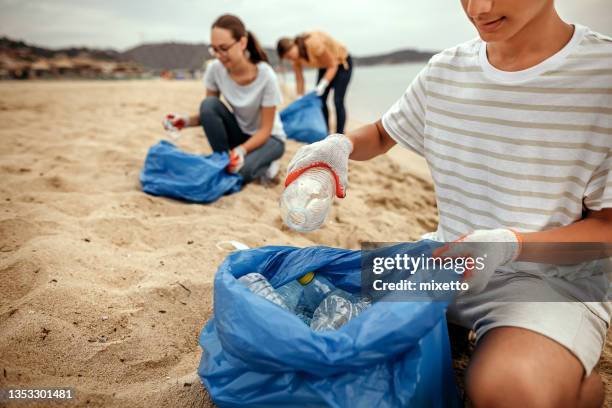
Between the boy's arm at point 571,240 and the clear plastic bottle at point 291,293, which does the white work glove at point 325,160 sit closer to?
the clear plastic bottle at point 291,293

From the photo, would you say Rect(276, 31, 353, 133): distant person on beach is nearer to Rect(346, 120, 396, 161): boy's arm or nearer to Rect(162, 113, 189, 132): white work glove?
Rect(162, 113, 189, 132): white work glove

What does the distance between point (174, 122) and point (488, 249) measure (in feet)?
7.80

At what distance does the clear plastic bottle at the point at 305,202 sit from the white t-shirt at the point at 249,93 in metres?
1.80

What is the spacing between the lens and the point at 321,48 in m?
4.02

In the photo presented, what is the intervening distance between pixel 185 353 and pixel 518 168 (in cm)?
106

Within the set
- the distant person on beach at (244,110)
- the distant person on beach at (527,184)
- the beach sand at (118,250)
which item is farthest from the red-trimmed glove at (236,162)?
the distant person on beach at (527,184)

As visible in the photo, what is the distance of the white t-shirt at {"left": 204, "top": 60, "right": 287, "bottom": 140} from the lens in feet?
9.09

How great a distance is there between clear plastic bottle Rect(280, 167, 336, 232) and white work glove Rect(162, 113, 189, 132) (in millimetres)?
1940

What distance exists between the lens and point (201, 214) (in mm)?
2223

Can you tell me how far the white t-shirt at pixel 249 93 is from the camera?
277 cm

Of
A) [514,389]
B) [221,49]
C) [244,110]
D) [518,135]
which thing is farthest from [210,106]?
[514,389]

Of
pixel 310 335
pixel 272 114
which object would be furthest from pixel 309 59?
pixel 310 335

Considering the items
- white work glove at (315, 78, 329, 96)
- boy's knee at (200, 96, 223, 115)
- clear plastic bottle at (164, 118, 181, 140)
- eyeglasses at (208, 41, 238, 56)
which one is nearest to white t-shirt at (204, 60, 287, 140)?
boy's knee at (200, 96, 223, 115)

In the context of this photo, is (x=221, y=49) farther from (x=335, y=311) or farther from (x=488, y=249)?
(x=488, y=249)
